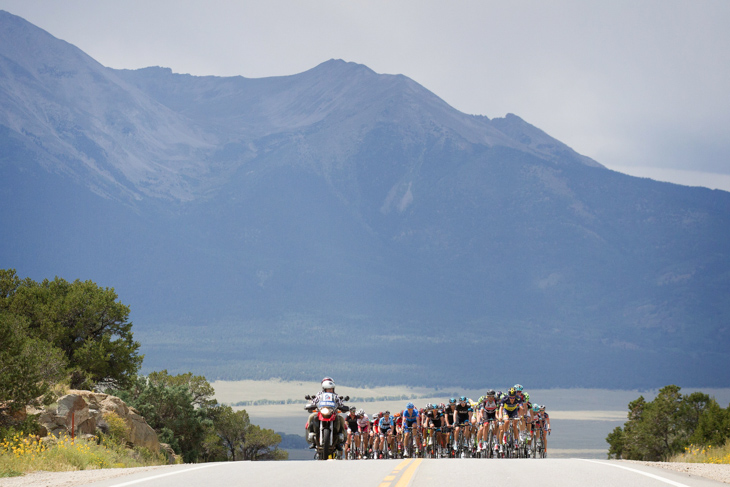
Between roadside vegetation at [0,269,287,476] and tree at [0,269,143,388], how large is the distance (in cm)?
5

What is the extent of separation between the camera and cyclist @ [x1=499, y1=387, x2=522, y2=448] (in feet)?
77.6

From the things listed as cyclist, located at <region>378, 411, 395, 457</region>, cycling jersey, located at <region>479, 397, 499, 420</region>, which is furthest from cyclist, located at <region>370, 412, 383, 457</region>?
cycling jersey, located at <region>479, 397, 499, 420</region>

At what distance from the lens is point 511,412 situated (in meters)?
23.8

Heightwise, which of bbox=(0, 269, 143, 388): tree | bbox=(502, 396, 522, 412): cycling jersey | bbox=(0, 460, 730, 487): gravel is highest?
bbox=(0, 269, 143, 388): tree

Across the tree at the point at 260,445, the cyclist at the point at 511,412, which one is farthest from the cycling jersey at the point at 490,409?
the tree at the point at 260,445

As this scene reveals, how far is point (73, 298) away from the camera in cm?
4481

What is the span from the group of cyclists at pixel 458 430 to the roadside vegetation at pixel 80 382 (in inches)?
247

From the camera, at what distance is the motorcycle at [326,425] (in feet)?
63.3

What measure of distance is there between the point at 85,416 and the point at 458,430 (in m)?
11.5

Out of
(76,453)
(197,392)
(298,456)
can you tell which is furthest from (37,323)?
(298,456)

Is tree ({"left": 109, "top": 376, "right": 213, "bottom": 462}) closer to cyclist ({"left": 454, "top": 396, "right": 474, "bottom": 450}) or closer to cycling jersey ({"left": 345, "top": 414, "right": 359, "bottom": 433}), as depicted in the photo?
cycling jersey ({"left": 345, "top": 414, "right": 359, "bottom": 433})

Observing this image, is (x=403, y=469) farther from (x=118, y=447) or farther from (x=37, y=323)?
(x=37, y=323)

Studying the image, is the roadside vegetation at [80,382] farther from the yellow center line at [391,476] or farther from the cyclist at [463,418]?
the cyclist at [463,418]

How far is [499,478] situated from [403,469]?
7.50 ft
